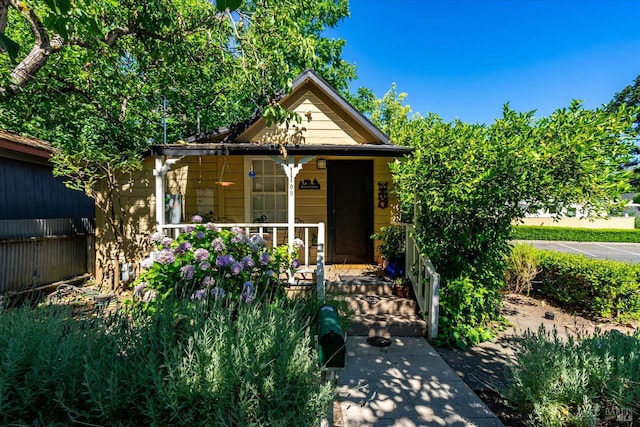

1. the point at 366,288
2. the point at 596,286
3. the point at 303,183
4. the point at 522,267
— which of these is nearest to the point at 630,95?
the point at 522,267

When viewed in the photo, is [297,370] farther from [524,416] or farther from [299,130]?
[299,130]

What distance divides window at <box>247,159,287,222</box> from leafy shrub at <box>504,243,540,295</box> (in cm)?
570

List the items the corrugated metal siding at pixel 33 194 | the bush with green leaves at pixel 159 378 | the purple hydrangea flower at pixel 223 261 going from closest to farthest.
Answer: the bush with green leaves at pixel 159 378
the purple hydrangea flower at pixel 223 261
the corrugated metal siding at pixel 33 194

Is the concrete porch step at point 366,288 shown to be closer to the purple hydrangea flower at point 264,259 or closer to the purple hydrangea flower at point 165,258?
the purple hydrangea flower at point 264,259

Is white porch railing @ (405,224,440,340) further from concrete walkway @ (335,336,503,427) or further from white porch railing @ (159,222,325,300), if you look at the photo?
white porch railing @ (159,222,325,300)

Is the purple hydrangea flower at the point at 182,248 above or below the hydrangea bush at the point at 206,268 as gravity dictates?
above

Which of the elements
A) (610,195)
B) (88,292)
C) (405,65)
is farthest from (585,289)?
(405,65)

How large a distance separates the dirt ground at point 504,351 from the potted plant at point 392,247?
7.49 ft

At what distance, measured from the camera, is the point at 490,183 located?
471 centimetres

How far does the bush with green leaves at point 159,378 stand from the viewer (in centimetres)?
175

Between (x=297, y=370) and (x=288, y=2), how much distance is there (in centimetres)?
841

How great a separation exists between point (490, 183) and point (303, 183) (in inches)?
184

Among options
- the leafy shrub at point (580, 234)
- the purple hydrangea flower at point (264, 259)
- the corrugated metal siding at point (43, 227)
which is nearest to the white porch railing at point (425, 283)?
the purple hydrangea flower at point (264, 259)

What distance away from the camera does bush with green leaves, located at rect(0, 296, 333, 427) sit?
175 centimetres
